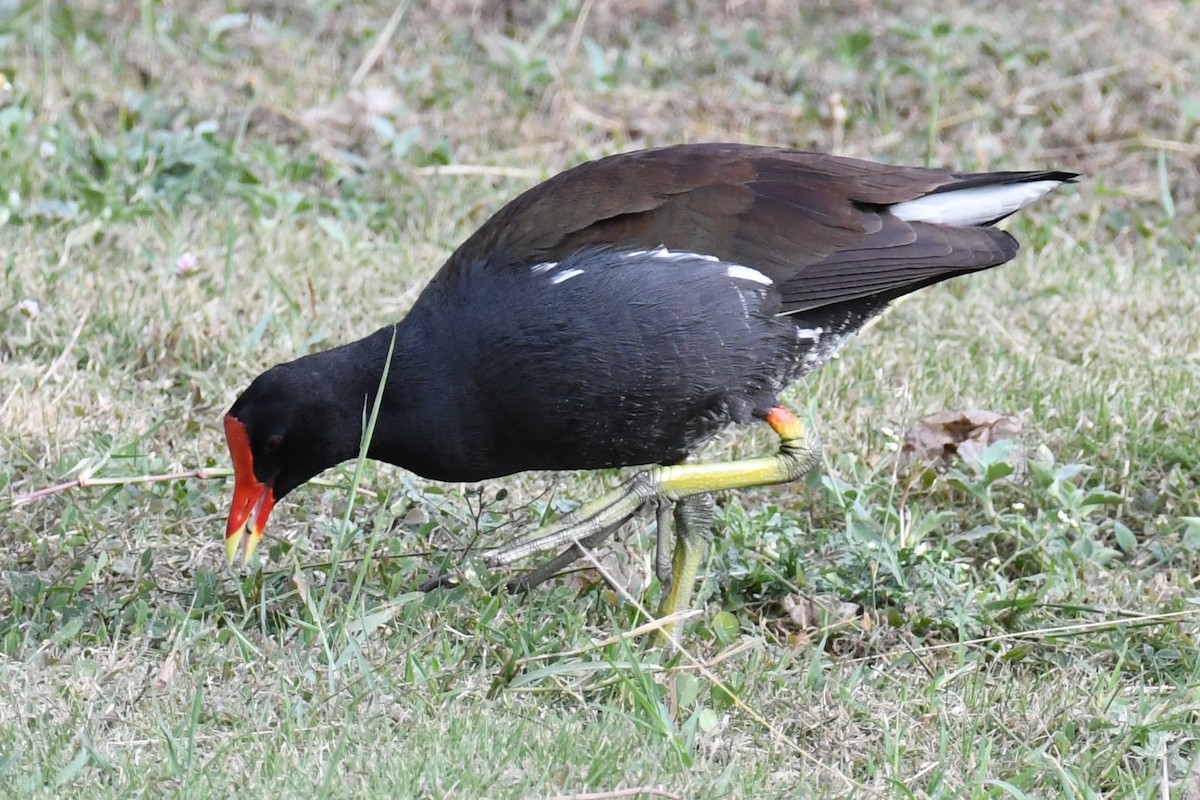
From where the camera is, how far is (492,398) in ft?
10.5

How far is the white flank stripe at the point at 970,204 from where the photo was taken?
3.56 metres

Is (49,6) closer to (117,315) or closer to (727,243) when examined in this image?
(117,315)

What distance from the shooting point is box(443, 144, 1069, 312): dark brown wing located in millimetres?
3359

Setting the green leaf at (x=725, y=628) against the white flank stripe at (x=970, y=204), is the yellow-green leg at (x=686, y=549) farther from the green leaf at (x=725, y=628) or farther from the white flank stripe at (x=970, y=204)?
the white flank stripe at (x=970, y=204)

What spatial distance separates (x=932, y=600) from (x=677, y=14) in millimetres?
4275

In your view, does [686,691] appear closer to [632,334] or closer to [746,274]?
[632,334]

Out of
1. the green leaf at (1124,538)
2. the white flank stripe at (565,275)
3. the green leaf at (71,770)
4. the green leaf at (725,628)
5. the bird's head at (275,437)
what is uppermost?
the white flank stripe at (565,275)

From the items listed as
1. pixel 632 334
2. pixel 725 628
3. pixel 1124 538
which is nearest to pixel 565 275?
pixel 632 334

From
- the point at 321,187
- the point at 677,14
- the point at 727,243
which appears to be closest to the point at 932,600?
the point at 727,243

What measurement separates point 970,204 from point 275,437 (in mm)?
1569

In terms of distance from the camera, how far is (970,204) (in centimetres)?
359

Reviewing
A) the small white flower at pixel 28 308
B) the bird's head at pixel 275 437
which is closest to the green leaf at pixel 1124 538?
the bird's head at pixel 275 437

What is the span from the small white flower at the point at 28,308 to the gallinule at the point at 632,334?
132 cm

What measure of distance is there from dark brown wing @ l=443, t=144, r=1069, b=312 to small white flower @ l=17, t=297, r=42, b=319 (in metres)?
1.46
